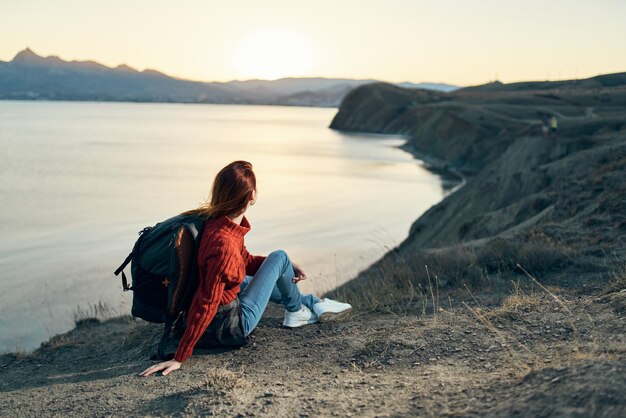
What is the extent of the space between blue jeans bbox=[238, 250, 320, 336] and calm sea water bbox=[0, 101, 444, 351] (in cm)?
598

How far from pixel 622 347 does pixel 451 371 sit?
1165 mm

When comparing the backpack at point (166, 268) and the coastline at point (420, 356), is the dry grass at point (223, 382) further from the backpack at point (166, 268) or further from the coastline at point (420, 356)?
the backpack at point (166, 268)

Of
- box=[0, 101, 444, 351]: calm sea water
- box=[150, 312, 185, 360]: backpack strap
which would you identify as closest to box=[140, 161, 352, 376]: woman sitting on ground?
box=[150, 312, 185, 360]: backpack strap

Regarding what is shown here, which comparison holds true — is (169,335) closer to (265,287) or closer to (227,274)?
(227,274)

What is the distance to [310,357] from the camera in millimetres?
5531

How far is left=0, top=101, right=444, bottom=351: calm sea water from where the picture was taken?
1364 cm

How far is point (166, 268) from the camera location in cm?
486

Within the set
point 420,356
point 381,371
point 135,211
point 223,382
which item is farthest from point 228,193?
point 135,211

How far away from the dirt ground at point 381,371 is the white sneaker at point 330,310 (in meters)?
0.08

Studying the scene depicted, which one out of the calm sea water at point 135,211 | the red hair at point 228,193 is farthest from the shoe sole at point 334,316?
the calm sea water at point 135,211

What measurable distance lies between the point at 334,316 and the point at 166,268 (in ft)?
7.02

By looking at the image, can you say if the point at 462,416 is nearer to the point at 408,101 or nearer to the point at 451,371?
the point at 451,371

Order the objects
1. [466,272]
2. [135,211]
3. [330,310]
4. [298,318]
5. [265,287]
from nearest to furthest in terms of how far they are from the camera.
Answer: [265,287] < [298,318] < [330,310] < [466,272] < [135,211]

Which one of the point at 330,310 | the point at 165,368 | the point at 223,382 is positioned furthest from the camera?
the point at 330,310
